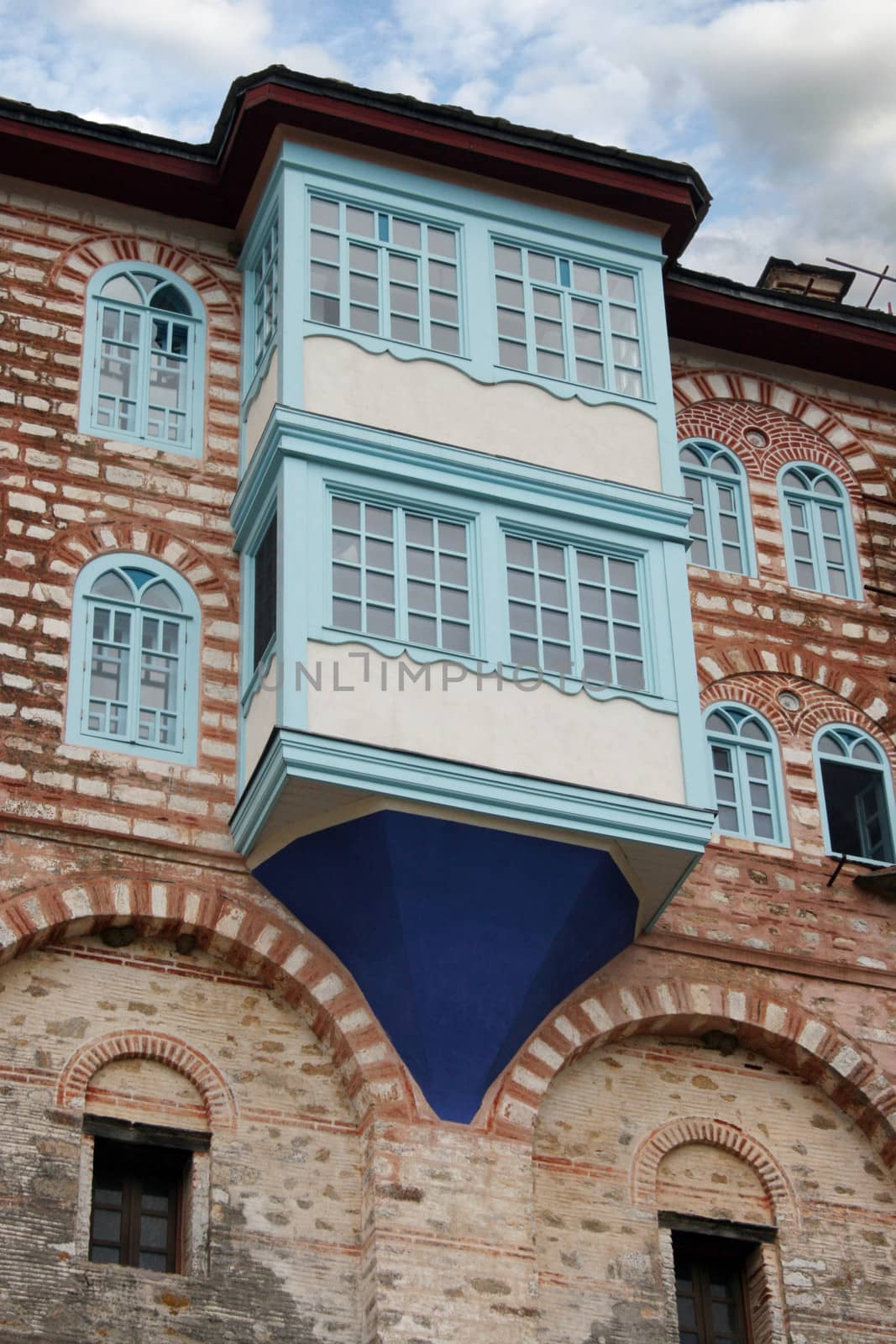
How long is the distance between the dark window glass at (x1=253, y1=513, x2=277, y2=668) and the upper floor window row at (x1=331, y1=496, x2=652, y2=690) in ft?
1.56

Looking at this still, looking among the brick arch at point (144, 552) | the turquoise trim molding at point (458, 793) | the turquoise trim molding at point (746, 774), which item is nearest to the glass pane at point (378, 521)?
the brick arch at point (144, 552)

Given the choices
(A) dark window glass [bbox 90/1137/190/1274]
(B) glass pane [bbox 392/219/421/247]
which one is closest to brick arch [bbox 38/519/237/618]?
(B) glass pane [bbox 392/219/421/247]

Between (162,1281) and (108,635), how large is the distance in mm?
4736

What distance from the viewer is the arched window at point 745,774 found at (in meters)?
19.2

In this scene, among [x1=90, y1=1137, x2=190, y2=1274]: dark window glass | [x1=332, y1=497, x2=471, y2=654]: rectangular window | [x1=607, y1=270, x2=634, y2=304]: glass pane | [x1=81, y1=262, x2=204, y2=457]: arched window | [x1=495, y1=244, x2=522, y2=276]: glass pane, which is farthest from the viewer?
[x1=607, y1=270, x2=634, y2=304]: glass pane

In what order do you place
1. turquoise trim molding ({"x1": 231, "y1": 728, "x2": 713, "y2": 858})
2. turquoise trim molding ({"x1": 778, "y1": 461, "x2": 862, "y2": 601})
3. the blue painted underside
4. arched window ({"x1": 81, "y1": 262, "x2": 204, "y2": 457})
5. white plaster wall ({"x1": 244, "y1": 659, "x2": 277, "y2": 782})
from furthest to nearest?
1. turquoise trim molding ({"x1": 778, "y1": 461, "x2": 862, "y2": 601})
2. arched window ({"x1": 81, "y1": 262, "x2": 204, "y2": 457})
3. white plaster wall ({"x1": 244, "y1": 659, "x2": 277, "y2": 782})
4. the blue painted underside
5. turquoise trim molding ({"x1": 231, "y1": 728, "x2": 713, "y2": 858})

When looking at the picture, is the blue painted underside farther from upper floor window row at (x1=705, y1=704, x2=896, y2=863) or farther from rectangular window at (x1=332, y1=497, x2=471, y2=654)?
upper floor window row at (x1=705, y1=704, x2=896, y2=863)

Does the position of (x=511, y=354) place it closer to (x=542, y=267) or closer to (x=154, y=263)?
(x=542, y=267)

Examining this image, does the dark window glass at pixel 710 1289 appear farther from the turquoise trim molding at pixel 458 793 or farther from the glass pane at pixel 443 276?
the glass pane at pixel 443 276

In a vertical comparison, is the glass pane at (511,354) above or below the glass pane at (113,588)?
above

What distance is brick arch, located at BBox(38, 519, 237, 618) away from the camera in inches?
722

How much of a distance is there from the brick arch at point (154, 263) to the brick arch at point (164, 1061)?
6.04 meters

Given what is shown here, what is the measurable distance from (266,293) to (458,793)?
481 cm

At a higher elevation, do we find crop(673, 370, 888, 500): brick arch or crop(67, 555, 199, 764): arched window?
crop(673, 370, 888, 500): brick arch
